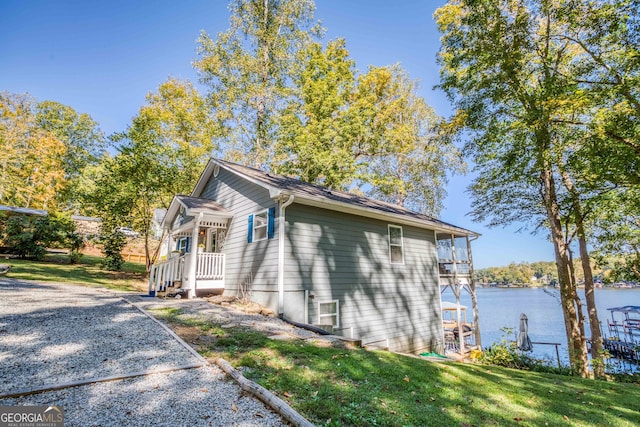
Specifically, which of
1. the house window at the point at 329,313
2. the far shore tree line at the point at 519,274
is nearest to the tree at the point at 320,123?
the house window at the point at 329,313

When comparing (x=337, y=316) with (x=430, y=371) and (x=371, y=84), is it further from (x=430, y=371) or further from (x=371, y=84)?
(x=371, y=84)

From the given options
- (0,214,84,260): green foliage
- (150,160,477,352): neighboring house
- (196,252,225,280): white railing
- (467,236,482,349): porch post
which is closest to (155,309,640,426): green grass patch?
(150,160,477,352): neighboring house

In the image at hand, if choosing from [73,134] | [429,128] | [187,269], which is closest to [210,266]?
[187,269]

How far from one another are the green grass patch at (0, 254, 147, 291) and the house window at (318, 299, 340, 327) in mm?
9805

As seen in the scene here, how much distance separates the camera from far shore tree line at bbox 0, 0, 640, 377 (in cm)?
820

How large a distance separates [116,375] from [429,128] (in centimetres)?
2109

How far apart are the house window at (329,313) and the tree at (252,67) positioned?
13.3 metres

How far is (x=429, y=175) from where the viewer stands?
79.0 ft

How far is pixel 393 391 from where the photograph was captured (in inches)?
138

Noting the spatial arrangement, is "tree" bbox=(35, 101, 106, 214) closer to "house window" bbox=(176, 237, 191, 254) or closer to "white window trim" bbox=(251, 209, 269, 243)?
"house window" bbox=(176, 237, 191, 254)

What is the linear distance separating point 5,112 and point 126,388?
32.3 metres

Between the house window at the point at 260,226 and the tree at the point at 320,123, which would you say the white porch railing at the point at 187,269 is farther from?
the tree at the point at 320,123

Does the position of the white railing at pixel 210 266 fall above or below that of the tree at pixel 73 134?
below

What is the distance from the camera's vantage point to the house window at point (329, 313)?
8.84m
